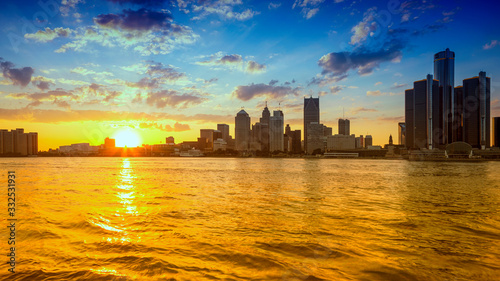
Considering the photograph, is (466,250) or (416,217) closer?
(466,250)

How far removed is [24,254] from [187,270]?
309 inches

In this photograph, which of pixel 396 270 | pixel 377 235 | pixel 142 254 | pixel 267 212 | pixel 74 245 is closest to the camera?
pixel 396 270

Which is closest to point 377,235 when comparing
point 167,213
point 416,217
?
point 416,217

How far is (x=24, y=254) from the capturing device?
1159cm

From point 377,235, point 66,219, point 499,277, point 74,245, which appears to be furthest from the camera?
point 66,219

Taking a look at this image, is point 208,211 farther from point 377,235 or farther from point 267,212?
point 377,235

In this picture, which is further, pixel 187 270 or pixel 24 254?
pixel 24 254

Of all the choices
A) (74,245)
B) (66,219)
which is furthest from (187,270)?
(66,219)

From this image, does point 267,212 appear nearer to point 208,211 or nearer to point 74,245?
point 208,211

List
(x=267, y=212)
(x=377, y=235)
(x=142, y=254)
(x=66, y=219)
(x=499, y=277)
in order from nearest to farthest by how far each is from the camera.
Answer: (x=499, y=277)
(x=142, y=254)
(x=377, y=235)
(x=66, y=219)
(x=267, y=212)

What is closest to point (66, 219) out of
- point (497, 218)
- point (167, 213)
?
point (167, 213)

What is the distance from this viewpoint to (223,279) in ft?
29.9

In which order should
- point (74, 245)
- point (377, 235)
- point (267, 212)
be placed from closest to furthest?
point (74, 245), point (377, 235), point (267, 212)

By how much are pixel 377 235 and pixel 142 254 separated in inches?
466
